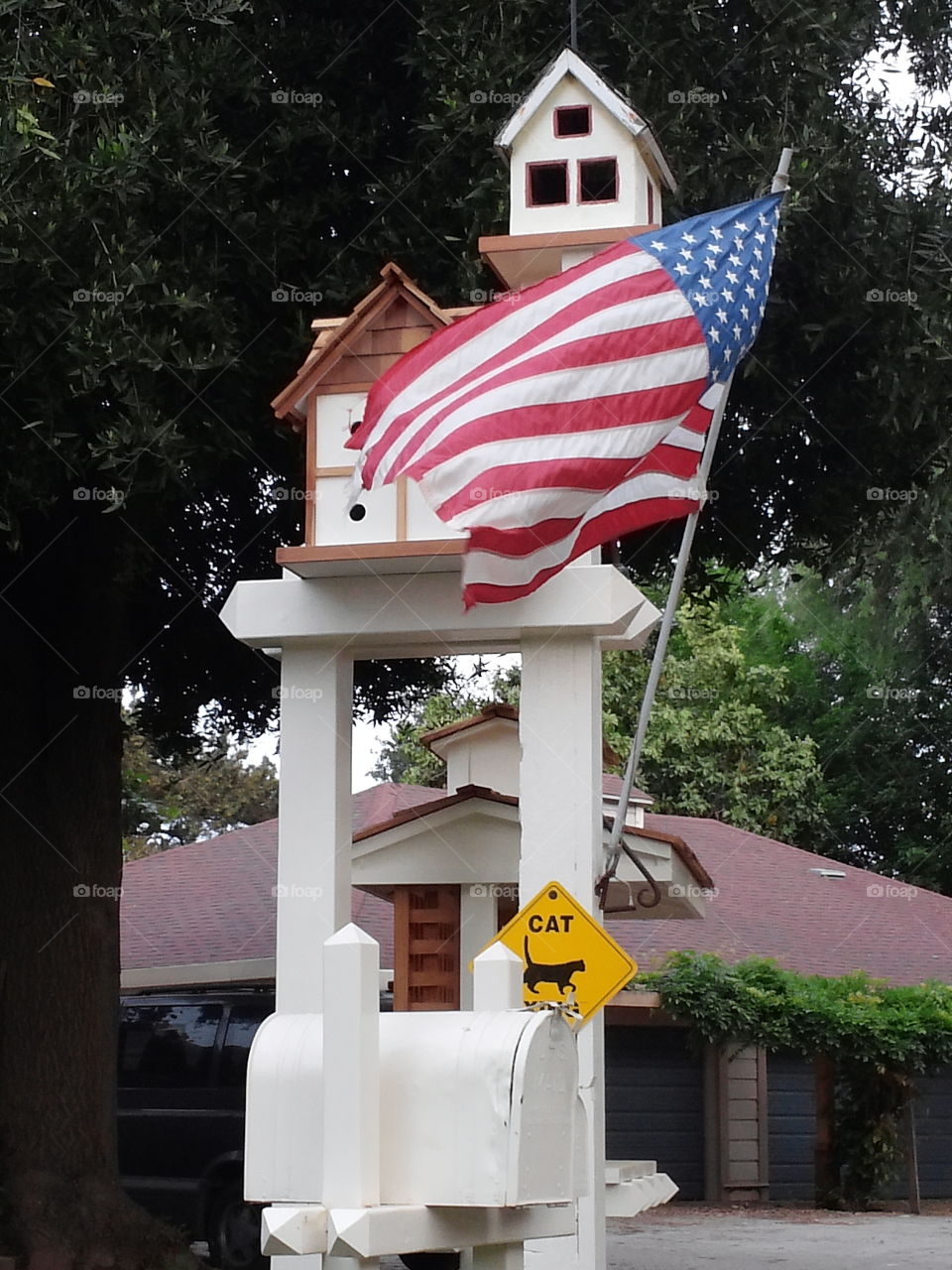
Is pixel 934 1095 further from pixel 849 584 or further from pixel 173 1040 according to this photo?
pixel 173 1040

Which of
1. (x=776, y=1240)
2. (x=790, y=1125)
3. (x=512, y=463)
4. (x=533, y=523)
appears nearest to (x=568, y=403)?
(x=512, y=463)

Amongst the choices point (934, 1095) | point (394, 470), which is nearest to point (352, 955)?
point (394, 470)

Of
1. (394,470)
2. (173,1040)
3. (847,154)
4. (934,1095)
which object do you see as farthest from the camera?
(934,1095)

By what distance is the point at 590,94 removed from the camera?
409 inches

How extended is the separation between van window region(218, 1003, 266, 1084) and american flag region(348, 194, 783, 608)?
24.7 ft

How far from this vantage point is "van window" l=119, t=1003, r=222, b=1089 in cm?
1537

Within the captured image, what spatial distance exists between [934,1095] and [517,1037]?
21243 mm

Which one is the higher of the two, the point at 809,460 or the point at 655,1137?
the point at 809,460

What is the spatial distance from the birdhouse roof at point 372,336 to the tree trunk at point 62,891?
10.4 feet

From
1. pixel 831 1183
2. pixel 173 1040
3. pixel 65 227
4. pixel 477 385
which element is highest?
pixel 65 227

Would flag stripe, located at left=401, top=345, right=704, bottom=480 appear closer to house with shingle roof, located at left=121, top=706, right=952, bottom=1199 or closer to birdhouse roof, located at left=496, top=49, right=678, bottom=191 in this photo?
birdhouse roof, located at left=496, top=49, right=678, bottom=191

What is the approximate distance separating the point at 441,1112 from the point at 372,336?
268 inches

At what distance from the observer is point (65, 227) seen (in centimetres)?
1065

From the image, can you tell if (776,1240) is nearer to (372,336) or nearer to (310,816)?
(310,816)
